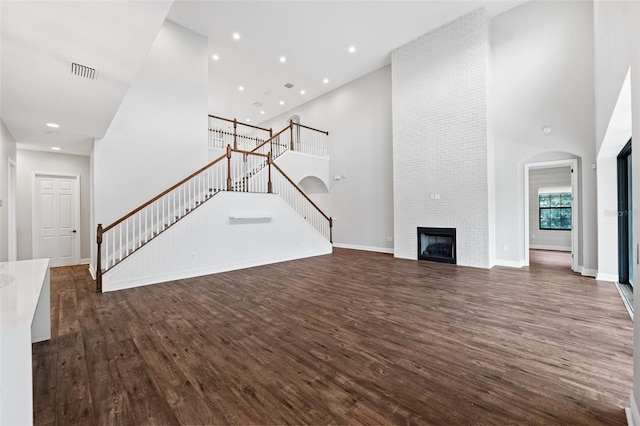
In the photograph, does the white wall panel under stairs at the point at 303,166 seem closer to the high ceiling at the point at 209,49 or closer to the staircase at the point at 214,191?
the staircase at the point at 214,191

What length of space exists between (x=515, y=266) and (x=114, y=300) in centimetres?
801

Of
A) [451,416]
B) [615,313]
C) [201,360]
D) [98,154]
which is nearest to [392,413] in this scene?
[451,416]

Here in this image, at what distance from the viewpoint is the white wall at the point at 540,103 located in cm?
551

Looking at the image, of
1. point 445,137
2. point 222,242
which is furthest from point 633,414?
point 445,137

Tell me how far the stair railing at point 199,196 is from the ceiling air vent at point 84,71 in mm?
2480

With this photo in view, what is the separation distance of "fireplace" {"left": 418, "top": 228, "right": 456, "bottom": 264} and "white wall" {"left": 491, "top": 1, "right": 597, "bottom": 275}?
1.04 metres

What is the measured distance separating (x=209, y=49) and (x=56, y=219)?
624 cm

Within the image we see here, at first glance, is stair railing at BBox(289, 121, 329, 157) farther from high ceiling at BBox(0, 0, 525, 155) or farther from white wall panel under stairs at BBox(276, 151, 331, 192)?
high ceiling at BBox(0, 0, 525, 155)

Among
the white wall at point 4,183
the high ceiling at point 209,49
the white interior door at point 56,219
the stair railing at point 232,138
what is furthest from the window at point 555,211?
the white interior door at point 56,219

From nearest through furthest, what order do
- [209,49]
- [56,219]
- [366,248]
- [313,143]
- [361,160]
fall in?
[56,219] → [209,49] → [366,248] → [361,160] → [313,143]

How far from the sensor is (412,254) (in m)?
7.58

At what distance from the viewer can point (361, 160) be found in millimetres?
9578

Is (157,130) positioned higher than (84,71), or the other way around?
(157,130)

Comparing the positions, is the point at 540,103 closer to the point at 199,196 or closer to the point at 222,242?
the point at 222,242
